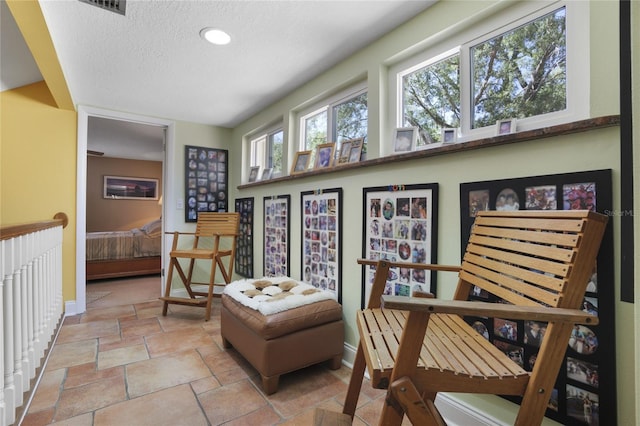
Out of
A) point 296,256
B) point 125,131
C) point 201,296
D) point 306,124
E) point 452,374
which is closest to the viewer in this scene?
point 452,374

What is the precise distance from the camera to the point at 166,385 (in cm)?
172

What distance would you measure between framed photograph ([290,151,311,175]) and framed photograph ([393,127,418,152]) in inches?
37.8

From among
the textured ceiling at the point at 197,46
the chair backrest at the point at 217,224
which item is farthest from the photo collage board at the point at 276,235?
the textured ceiling at the point at 197,46

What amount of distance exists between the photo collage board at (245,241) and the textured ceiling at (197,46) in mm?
1167

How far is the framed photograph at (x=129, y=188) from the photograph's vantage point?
20.6 ft

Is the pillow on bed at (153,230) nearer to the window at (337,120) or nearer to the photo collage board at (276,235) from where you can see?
the photo collage board at (276,235)

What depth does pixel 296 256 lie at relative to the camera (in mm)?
2596

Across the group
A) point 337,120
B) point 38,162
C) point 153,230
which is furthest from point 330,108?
point 153,230

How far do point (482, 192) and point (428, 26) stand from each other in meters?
0.97

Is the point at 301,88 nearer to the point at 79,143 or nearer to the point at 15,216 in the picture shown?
the point at 79,143

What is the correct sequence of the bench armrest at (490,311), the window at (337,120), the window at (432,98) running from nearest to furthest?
the bench armrest at (490,311) → the window at (432,98) → the window at (337,120)

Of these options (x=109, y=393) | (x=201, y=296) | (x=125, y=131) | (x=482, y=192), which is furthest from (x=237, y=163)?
(x=482, y=192)

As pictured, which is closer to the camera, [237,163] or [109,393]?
[109,393]

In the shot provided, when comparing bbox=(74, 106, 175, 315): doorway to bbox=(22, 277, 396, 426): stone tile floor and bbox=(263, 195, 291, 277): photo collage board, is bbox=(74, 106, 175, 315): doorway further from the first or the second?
bbox=(263, 195, 291, 277): photo collage board
